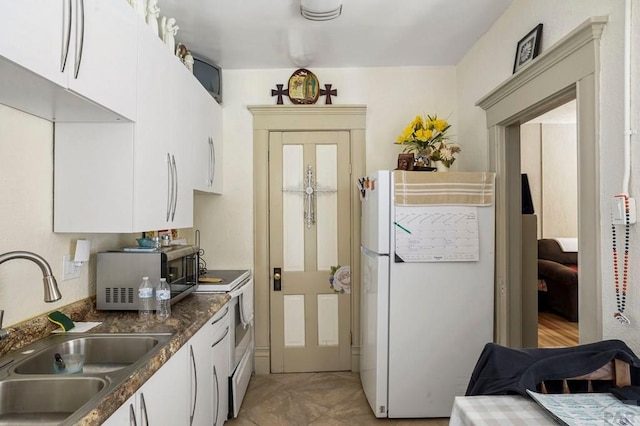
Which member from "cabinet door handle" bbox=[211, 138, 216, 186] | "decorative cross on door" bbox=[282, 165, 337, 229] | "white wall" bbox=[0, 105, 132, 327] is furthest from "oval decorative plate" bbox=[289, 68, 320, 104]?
A: "white wall" bbox=[0, 105, 132, 327]

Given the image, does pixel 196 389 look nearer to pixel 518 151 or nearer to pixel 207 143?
pixel 207 143

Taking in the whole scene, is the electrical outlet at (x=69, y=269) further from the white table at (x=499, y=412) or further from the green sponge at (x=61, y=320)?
the white table at (x=499, y=412)

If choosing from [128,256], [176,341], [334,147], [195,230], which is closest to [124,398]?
[176,341]

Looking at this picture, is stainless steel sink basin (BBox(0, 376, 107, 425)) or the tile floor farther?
the tile floor

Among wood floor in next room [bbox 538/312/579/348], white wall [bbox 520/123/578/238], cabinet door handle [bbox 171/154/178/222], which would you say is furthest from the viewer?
white wall [bbox 520/123/578/238]

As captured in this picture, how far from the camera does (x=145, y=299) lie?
1.90m

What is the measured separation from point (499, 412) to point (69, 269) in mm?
1908

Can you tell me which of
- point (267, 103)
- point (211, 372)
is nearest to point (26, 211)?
point (211, 372)

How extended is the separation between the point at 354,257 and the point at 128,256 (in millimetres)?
1824

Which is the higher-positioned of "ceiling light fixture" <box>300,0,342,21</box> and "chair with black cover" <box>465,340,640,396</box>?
"ceiling light fixture" <box>300,0,342,21</box>

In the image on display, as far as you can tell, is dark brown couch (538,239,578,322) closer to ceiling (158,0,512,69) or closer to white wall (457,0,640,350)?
ceiling (158,0,512,69)

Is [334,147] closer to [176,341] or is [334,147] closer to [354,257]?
[354,257]

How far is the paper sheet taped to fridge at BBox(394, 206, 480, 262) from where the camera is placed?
239 cm

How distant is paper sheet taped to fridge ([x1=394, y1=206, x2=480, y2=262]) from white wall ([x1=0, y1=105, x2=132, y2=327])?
1.85 m
